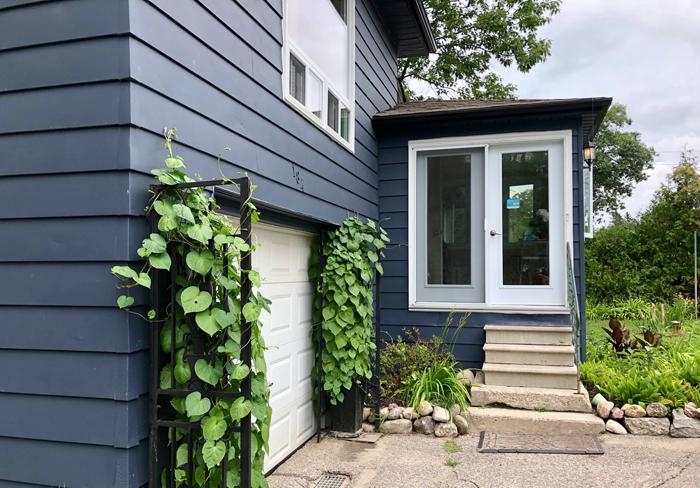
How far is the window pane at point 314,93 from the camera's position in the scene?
3898 mm

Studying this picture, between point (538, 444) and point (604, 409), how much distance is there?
0.77 meters

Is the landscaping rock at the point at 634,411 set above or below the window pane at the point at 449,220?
below

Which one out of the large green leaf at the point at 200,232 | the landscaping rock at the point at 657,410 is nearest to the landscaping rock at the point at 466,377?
the landscaping rock at the point at 657,410

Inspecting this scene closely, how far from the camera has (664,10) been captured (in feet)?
36.3

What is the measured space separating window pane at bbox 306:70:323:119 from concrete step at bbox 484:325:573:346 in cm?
281

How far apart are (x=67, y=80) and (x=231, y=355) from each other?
1238 millimetres

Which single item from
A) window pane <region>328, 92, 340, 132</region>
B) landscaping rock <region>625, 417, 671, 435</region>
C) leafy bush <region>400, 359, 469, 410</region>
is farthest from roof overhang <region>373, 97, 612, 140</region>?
landscaping rock <region>625, 417, 671, 435</region>

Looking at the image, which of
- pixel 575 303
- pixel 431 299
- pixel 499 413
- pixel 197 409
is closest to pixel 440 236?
pixel 431 299

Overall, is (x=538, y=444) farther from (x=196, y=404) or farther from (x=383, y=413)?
(x=196, y=404)

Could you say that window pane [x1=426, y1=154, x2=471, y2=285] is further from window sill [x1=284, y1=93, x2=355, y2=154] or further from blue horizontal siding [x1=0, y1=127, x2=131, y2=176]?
blue horizontal siding [x1=0, y1=127, x2=131, y2=176]

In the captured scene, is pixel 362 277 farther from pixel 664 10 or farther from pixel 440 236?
pixel 664 10

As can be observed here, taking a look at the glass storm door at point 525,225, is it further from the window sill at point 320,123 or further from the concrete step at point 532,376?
the window sill at point 320,123

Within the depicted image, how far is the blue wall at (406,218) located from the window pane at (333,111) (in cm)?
119

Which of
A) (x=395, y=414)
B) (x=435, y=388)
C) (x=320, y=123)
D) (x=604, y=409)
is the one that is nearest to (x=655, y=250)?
(x=604, y=409)
